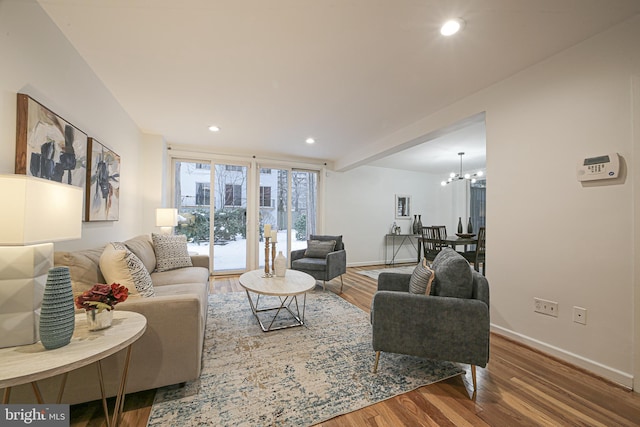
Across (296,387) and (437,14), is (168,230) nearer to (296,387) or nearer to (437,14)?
(296,387)

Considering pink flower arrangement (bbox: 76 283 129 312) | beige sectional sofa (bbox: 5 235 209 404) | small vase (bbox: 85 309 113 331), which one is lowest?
beige sectional sofa (bbox: 5 235 209 404)

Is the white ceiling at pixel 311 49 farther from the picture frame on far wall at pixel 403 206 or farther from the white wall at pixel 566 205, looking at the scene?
the picture frame on far wall at pixel 403 206

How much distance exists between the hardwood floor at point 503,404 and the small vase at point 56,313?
2.37ft

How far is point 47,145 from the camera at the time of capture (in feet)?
5.41

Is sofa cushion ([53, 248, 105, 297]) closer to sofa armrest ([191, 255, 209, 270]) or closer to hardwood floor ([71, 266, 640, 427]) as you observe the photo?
hardwood floor ([71, 266, 640, 427])

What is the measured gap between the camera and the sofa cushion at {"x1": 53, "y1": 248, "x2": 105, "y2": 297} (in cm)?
152

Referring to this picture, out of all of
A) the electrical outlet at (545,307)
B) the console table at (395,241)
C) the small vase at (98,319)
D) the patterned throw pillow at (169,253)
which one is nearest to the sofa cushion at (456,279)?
the electrical outlet at (545,307)

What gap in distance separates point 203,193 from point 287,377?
3853mm

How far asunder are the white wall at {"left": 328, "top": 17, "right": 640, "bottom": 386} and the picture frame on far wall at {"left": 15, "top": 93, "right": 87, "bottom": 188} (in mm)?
3559

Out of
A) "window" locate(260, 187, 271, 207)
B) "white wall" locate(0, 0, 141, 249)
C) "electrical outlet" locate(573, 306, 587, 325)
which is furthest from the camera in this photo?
"window" locate(260, 187, 271, 207)

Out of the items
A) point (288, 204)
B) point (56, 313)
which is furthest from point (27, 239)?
point (288, 204)

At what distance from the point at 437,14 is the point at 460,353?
7.22 feet

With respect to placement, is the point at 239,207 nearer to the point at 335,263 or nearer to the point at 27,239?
the point at 335,263

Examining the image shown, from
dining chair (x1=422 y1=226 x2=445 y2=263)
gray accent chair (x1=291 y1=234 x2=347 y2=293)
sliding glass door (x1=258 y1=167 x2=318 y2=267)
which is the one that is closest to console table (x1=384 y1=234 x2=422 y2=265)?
dining chair (x1=422 y1=226 x2=445 y2=263)
